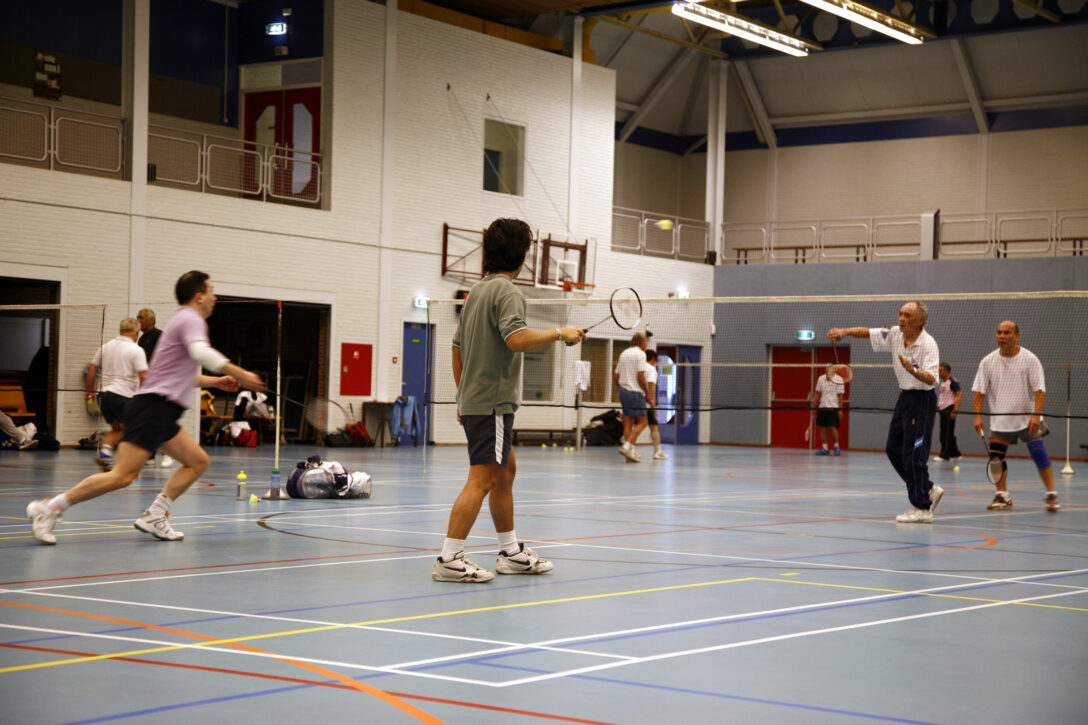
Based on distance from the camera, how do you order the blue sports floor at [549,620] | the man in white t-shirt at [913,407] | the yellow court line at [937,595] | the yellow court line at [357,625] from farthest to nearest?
the man in white t-shirt at [913,407] < the yellow court line at [937,595] < the yellow court line at [357,625] < the blue sports floor at [549,620]

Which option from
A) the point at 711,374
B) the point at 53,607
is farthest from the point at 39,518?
the point at 711,374

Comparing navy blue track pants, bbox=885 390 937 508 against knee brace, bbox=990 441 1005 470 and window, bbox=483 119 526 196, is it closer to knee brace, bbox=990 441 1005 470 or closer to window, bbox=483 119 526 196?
knee brace, bbox=990 441 1005 470

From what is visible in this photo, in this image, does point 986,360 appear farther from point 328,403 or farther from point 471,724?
point 328,403

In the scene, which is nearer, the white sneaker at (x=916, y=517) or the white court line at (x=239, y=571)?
the white court line at (x=239, y=571)

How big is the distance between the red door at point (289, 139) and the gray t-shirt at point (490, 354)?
62.6 feet

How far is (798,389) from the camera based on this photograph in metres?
32.9

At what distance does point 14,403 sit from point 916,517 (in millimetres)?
17032

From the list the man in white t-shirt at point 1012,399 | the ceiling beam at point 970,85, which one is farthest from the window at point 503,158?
the man in white t-shirt at point 1012,399

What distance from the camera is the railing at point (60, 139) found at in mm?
21875

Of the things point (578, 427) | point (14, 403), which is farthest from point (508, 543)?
point (578, 427)

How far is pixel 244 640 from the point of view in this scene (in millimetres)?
5395

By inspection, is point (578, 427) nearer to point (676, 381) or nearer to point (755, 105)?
point (676, 381)

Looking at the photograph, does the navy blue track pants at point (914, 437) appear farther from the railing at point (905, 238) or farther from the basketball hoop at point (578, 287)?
the railing at point (905, 238)

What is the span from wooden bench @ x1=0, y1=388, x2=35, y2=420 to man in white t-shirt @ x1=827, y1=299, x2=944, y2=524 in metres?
16.4
